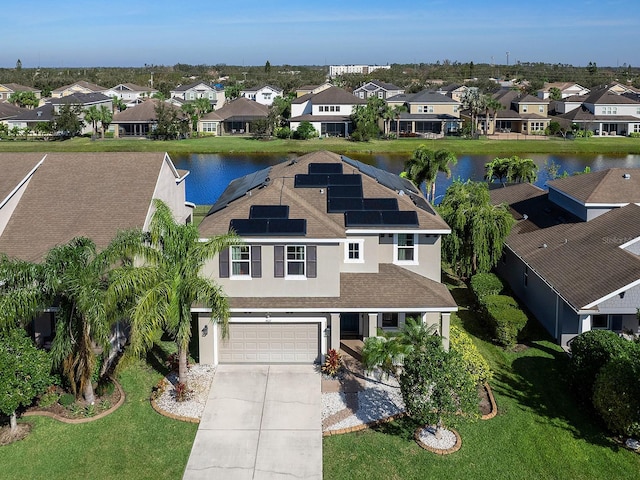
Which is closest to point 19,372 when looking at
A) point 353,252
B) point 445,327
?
point 353,252

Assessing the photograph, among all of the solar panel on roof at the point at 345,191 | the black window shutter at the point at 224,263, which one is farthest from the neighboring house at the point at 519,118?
the black window shutter at the point at 224,263

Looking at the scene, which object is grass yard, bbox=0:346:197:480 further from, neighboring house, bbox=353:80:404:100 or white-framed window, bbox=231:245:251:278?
neighboring house, bbox=353:80:404:100

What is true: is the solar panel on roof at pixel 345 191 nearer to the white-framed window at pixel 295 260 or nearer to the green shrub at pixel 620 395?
the white-framed window at pixel 295 260

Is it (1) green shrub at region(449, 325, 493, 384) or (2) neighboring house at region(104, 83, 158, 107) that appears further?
(2) neighboring house at region(104, 83, 158, 107)

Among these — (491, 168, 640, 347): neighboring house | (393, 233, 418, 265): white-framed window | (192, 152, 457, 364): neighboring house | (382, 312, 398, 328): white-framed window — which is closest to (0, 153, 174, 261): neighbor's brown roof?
(192, 152, 457, 364): neighboring house

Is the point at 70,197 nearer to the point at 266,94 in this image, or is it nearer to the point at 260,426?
the point at 260,426
